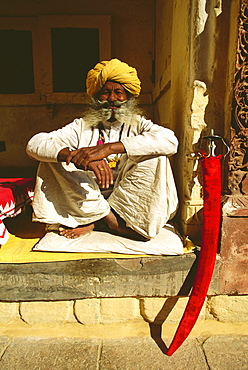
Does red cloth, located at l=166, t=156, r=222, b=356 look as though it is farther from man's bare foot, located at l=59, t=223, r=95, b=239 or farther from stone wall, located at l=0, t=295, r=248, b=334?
man's bare foot, located at l=59, t=223, r=95, b=239

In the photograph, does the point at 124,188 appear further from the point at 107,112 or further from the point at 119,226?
the point at 107,112

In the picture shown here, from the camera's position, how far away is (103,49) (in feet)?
14.0

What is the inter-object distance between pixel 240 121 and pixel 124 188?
918 millimetres

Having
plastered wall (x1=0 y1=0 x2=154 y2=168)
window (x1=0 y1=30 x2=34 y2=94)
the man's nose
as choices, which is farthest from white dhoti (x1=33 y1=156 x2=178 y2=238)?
window (x1=0 y1=30 x2=34 y2=94)

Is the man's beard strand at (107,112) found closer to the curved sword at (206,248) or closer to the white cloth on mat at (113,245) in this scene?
the curved sword at (206,248)

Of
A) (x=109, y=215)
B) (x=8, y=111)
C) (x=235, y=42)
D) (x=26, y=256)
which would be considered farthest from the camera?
(x=8, y=111)

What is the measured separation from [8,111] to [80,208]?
3424mm

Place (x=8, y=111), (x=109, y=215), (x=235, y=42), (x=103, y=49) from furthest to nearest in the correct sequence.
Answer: (x=8, y=111)
(x=103, y=49)
(x=109, y=215)
(x=235, y=42)

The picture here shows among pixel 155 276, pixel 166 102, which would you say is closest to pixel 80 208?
pixel 155 276

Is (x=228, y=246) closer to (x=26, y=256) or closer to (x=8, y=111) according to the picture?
(x=26, y=256)

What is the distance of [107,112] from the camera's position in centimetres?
221

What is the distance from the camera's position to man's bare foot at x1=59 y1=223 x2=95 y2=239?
2.00 m

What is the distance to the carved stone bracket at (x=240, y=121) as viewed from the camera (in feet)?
5.54

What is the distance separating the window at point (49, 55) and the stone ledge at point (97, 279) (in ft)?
10.9
